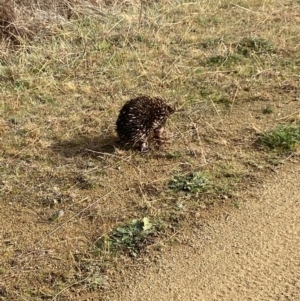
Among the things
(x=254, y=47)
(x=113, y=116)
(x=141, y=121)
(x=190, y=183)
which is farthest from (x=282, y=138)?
(x=254, y=47)

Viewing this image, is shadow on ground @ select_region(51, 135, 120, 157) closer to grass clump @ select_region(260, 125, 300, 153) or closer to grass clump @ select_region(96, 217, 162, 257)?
grass clump @ select_region(96, 217, 162, 257)

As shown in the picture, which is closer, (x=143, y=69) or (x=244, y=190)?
(x=244, y=190)

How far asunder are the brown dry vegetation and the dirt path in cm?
18

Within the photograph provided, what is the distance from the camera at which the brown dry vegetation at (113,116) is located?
4180 mm

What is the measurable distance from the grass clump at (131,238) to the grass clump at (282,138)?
1448 millimetres

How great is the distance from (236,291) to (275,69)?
336 centimetres

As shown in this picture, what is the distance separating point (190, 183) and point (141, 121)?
0.76m

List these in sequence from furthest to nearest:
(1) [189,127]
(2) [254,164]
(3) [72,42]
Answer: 1. (3) [72,42]
2. (1) [189,127]
3. (2) [254,164]

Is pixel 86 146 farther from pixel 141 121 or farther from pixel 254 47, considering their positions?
pixel 254 47

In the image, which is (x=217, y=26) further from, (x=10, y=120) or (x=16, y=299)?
(x=16, y=299)

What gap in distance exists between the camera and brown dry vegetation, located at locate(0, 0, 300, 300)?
418 centimetres

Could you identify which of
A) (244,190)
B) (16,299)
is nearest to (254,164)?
(244,190)

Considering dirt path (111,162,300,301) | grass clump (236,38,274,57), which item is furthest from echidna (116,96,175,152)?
grass clump (236,38,274,57)

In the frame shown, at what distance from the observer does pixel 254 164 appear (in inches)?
191
